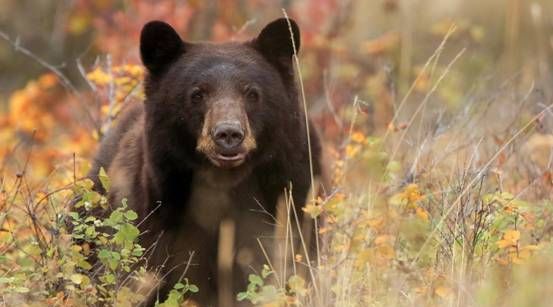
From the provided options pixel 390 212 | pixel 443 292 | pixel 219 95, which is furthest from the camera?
pixel 219 95

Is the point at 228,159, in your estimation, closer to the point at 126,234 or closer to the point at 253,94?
the point at 253,94

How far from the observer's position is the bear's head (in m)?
5.72

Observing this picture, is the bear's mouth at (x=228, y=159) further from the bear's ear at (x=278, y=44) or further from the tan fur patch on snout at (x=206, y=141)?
the bear's ear at (x=278, y=44)

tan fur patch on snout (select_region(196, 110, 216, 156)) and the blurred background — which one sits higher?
the blurred background

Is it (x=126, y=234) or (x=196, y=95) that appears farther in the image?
(x=196, y=95)

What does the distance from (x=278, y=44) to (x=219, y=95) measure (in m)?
0.55

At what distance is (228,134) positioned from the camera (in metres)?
5.59

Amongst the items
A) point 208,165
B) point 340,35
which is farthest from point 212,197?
point 340,35

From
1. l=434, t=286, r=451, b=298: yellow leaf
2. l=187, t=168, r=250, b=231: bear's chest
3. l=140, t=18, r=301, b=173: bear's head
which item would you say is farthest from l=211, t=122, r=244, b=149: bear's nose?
l=434, t=286, r=451, b=298: yellow leaf

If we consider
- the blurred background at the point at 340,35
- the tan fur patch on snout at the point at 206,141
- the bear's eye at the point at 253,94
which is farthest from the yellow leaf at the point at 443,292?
the blurred background at the point at 340,35

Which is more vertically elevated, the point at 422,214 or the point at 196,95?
the point at 196,95

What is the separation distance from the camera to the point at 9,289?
5094 mm

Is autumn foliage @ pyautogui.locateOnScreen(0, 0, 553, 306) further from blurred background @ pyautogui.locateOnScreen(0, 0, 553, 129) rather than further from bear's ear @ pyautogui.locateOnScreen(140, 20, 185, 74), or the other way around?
bear's ear @ pyautogui.locateOnScreen(140, 20, 185, 74)

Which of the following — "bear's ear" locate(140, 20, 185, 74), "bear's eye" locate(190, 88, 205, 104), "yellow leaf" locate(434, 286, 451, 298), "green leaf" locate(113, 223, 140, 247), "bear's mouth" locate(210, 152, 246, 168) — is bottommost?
"yellow leaf" locate(434, 286, 451, 298)
